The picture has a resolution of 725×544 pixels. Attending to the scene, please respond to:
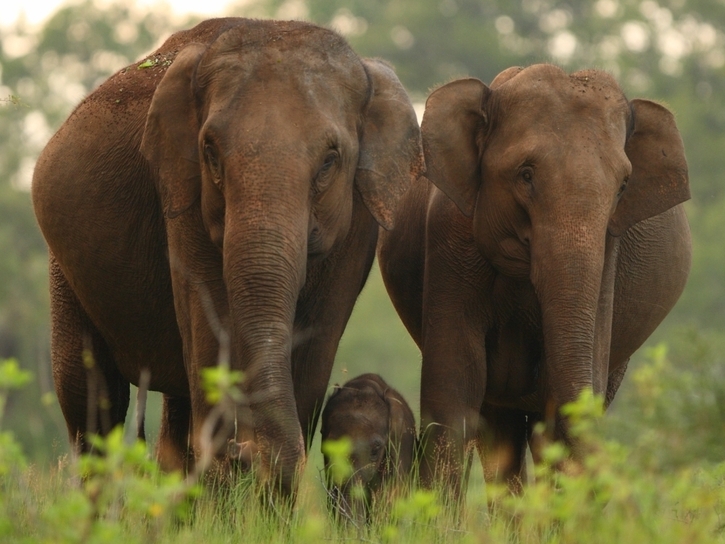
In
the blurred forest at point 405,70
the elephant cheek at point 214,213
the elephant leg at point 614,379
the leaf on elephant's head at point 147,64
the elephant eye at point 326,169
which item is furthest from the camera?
the blurred forest at point 405,70

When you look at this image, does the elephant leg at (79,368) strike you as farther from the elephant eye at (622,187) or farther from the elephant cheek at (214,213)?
the elephant eye at (622,187)

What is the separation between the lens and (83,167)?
362 inches

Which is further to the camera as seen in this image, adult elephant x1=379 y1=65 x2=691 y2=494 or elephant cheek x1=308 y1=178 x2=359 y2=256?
adult elephant x1=379 y1=65 x2=691 y2=494

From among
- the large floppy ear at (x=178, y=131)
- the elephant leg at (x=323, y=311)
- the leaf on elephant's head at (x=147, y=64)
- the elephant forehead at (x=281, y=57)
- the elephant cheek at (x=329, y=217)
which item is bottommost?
the elephant leg at (x=323, y=311)

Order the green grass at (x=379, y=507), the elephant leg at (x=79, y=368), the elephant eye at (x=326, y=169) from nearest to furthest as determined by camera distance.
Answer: the green grass at (x=379, y=507) → the elephant eye at (x=326, y=169) → the elephant leg at (x=79, y=368)

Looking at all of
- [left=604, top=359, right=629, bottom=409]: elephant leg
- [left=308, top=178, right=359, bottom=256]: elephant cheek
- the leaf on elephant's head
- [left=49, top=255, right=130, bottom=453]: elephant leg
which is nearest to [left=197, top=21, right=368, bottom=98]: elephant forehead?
[left=308, top=178, right=359, bottom=256]: elephant cheek

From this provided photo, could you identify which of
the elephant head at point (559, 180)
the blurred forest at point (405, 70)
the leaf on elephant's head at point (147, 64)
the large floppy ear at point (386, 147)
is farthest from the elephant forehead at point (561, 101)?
the blurred forest at point (405, 70)

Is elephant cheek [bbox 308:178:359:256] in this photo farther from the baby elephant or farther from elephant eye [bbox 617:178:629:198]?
elephant eye [bbox 617:178:629:198]

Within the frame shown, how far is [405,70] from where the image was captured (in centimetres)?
4969

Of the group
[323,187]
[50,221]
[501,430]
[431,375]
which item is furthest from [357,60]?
[501,430]

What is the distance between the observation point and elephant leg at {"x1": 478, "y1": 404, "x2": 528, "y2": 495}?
10.3 metres

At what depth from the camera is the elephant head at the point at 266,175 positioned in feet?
23.5

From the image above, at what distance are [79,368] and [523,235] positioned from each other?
2.98m

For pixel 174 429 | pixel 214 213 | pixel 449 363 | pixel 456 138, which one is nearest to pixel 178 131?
pixel 214 213
